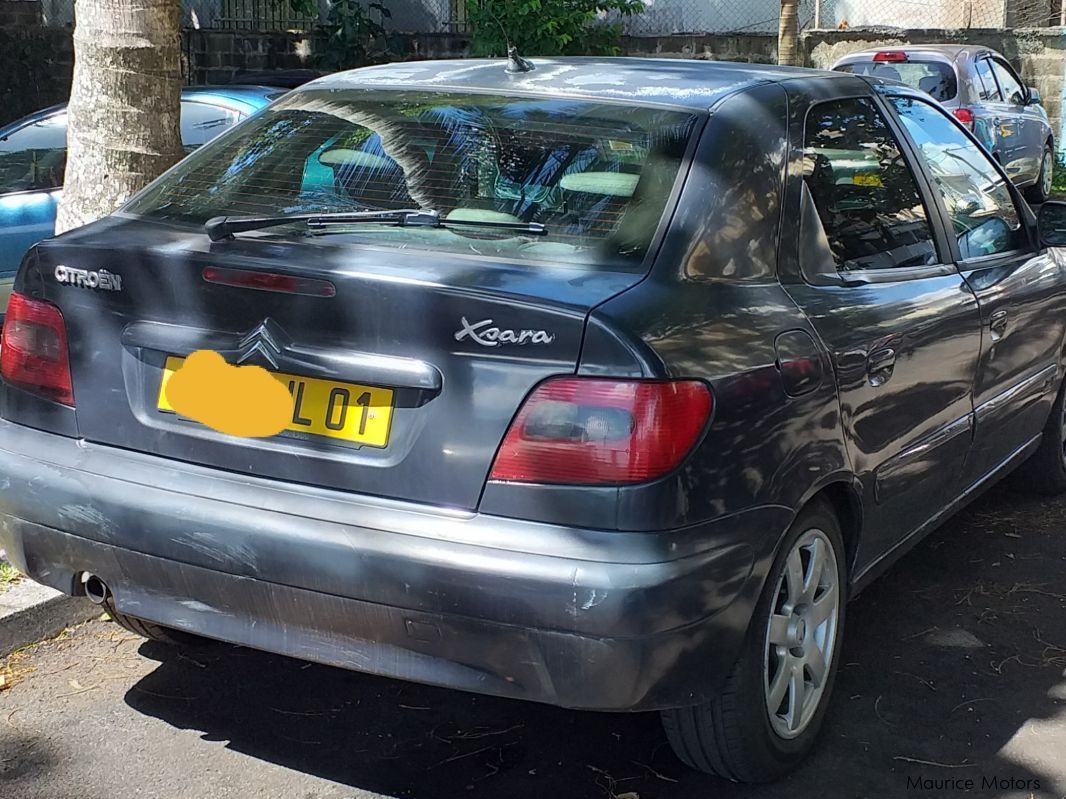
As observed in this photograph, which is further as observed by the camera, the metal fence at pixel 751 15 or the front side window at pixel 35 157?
the metal fence at pixel 751 15

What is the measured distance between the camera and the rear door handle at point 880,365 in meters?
3.40

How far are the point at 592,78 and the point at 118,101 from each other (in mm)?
2200

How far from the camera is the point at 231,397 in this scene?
292cm

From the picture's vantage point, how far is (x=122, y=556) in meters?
3.02

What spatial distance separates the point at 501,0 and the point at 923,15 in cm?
591

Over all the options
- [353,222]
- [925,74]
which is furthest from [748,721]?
[925,74]

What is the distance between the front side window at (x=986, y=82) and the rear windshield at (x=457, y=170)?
1076 centimetres

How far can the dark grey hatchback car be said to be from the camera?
269 centimetres

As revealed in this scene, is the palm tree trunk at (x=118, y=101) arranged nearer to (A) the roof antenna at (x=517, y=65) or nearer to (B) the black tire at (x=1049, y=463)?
(A) the roof antenna at (x=517, y=65)

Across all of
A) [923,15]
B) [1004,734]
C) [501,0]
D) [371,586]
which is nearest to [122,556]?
[371,586]

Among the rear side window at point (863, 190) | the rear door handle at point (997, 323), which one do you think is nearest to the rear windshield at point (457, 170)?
the rear side window at point (863, 190)

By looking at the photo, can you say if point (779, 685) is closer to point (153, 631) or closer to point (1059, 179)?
point (153, 631)

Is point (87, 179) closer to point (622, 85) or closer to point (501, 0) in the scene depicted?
point (622, 85)

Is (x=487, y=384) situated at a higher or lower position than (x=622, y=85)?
lower
